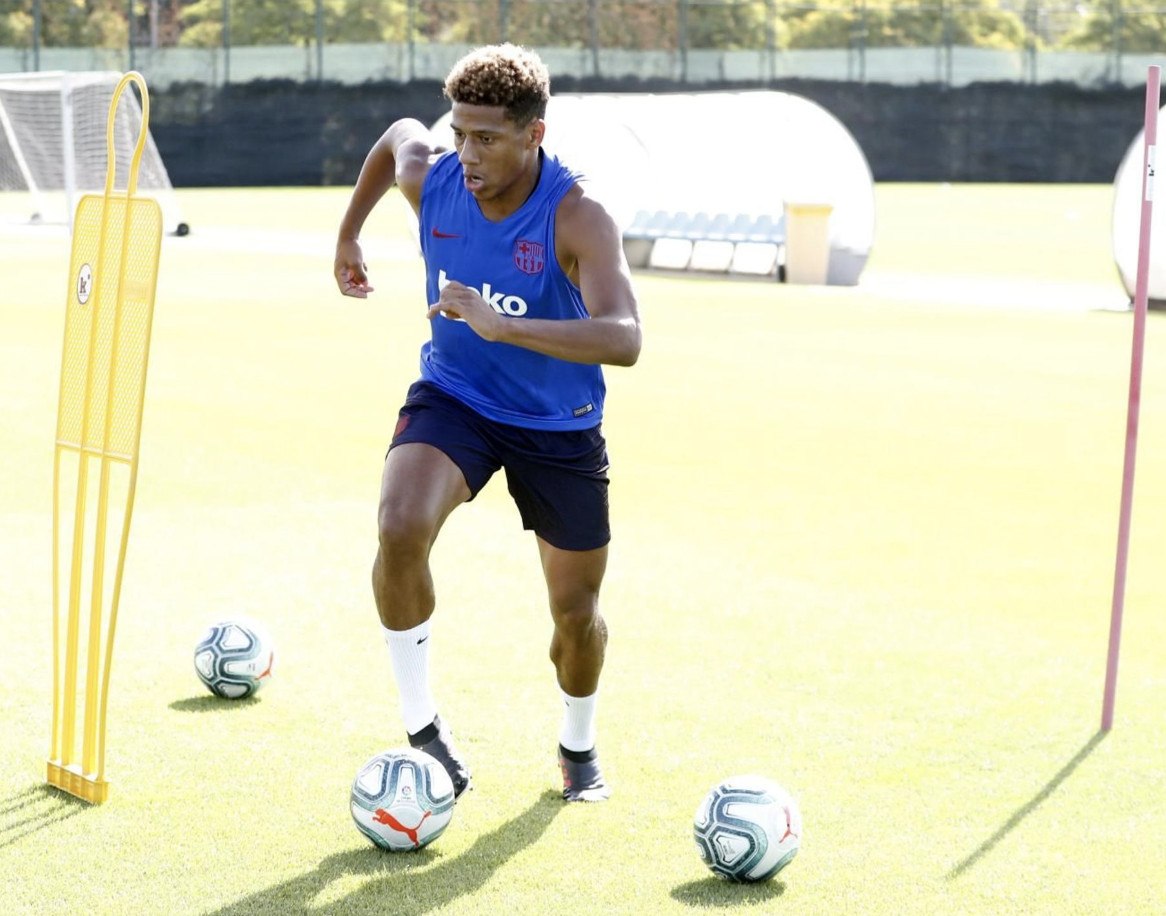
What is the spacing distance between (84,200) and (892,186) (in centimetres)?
5303

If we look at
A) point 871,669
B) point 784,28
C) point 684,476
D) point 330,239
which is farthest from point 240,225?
point 784,28

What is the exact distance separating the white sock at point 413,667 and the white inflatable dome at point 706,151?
21.1 m

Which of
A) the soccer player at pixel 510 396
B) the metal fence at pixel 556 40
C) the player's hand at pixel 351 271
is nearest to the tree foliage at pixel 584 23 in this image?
the metal fence at pixel 556 40

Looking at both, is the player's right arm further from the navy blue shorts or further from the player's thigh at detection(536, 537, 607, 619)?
the player's thigh at detection(536, 537, 607, 619)

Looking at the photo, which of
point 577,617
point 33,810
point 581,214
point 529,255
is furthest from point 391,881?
point 581,214

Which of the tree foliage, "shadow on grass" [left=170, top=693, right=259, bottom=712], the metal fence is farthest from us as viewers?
the tree foliage

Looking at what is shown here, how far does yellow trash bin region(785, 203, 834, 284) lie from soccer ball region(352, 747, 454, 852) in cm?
1991

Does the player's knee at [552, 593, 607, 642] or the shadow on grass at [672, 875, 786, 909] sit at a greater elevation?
the player's knee at [552, 593, 607, 642]

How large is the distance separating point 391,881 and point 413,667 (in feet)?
2.27

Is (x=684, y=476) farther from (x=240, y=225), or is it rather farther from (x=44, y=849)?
(x=240, y=225)

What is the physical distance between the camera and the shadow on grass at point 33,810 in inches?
195

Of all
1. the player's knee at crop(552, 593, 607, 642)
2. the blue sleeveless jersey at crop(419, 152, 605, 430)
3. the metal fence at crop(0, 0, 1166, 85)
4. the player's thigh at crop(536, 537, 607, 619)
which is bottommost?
the player's knee at crop(552, 593, 607, 642)

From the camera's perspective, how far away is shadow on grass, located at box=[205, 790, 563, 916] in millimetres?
4469

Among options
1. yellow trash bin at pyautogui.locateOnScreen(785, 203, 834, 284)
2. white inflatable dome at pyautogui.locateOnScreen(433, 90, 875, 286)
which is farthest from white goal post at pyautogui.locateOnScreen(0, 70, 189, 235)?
yellow trash bin at pyautogui.locateOnScreen(785, 203, 834, 284)
